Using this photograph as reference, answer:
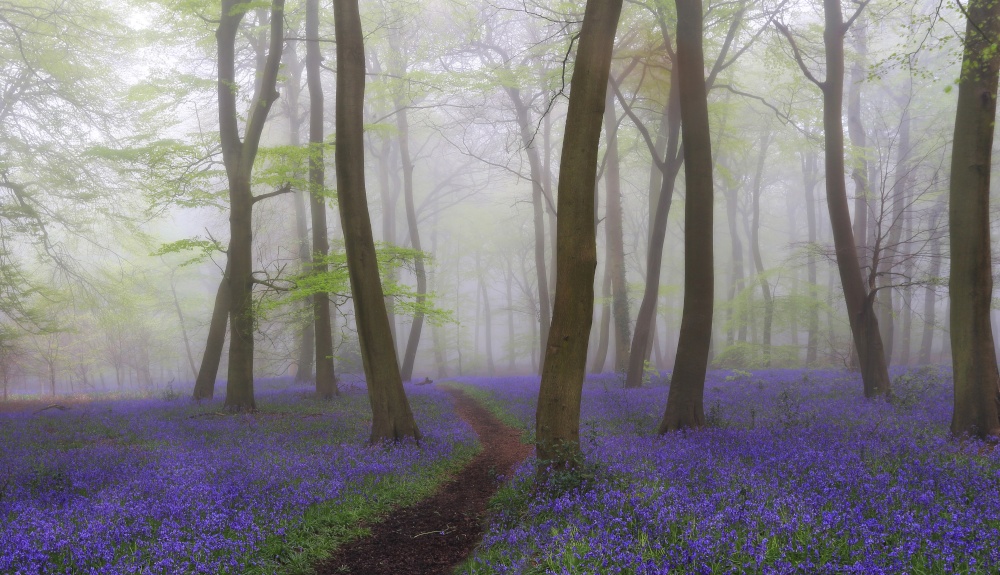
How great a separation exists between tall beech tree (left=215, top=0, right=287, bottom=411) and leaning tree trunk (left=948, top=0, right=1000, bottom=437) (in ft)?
48.7

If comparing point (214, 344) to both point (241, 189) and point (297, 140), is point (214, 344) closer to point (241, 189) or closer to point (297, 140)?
point (241, 189)

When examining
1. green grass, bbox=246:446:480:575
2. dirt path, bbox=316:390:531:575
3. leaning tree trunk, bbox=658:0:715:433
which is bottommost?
dirt path, bbox=316:390:531:575

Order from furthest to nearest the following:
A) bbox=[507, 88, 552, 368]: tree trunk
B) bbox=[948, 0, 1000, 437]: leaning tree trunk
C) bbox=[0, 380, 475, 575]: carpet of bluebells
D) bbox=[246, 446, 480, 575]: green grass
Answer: bbox=[507, 88, 552, 368]: tree trunk < bbox=[948, 0, 1000, 437]: leaning tree trunk < bbox=[246, 446, 480, 575]: green grass < bbox=[0, 380, 475, 575]: carpet of bluebells

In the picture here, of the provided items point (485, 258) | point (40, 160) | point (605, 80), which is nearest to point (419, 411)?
point (605, 80)

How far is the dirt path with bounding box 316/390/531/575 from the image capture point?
5.89 meters

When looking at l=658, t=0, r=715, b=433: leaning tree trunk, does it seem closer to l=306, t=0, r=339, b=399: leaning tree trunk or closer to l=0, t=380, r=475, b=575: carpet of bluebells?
l=0, t=380, r=475, b=575: carpet of bluebells

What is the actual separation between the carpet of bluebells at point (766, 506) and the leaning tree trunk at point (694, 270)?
71cm

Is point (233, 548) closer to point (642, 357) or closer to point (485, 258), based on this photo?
point (642, 357)

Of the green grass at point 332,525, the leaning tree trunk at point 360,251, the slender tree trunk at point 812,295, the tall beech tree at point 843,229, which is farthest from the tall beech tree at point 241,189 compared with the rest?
the slender tree trunk at point 812,295

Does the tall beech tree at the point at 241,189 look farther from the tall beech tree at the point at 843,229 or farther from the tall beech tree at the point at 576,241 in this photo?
the tall beech tree at the point at 843,229

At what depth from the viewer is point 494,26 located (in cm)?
2619

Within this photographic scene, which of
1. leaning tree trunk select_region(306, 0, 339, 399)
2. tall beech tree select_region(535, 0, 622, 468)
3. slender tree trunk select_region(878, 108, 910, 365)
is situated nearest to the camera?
tall beech tree select_region(535, 0, 622, 468)

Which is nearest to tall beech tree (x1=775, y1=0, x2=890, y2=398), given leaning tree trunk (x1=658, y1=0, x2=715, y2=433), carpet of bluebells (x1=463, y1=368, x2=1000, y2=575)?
carpet of bluebells (x1=463, y1=368, x2=1000, y2=575)

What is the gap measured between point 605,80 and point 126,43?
63.1 ft
